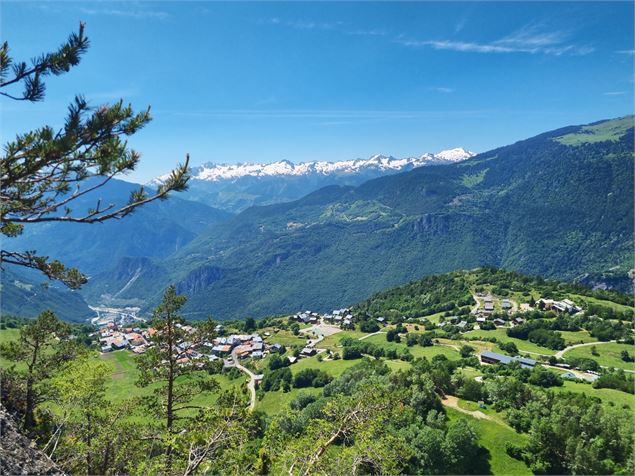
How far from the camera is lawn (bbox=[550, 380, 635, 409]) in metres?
54.4

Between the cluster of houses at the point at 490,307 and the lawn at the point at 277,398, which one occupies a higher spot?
the cluster of houses at the point at 490,307

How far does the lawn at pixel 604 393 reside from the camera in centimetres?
5438

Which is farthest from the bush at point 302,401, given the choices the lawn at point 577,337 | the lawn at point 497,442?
the lawn at point 577,337

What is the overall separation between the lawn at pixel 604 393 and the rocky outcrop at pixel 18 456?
65.7 m

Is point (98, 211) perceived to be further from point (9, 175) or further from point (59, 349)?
point (59, 349)

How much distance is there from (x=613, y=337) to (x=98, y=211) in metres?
118

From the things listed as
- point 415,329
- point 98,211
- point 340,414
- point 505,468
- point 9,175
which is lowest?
point 415,329

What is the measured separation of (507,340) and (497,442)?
6423 centimetres

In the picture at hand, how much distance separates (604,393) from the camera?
57938 millimetres

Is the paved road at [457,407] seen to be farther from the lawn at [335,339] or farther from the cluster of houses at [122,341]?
the cluster of houses at [122,341]

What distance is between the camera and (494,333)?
101500mm

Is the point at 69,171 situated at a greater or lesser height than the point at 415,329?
greater

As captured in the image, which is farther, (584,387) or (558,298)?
(558,298)

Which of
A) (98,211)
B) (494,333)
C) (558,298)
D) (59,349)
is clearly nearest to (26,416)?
(59,349)
